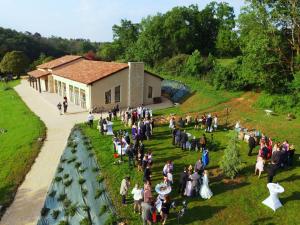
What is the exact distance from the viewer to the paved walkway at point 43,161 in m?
14.1

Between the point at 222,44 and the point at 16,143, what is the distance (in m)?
43.0

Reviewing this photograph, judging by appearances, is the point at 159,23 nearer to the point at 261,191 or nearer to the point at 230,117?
the point at 230,117

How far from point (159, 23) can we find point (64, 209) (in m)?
49.3

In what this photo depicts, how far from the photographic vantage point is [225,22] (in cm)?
6688

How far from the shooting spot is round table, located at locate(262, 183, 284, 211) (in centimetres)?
1362

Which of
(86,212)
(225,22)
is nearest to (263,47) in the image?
(86,212)

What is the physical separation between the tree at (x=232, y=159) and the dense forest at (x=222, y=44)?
14.4m

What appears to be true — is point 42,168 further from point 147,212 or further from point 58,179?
point 147,212

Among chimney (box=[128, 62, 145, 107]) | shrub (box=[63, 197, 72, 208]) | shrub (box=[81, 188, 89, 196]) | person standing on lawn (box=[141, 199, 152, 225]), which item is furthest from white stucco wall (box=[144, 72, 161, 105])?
person standing on lawn (box=[141, 199, 152, 225])

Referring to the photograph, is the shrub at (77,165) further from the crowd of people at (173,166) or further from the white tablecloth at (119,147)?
the crowd of people at (173,166)

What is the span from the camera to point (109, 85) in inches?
1259

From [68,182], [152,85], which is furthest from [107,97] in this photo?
[68,182]

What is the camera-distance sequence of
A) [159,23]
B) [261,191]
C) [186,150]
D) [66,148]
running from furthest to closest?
[159,23] → [66,148] → [186,150] → [261,191]

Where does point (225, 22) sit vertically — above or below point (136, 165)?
above
